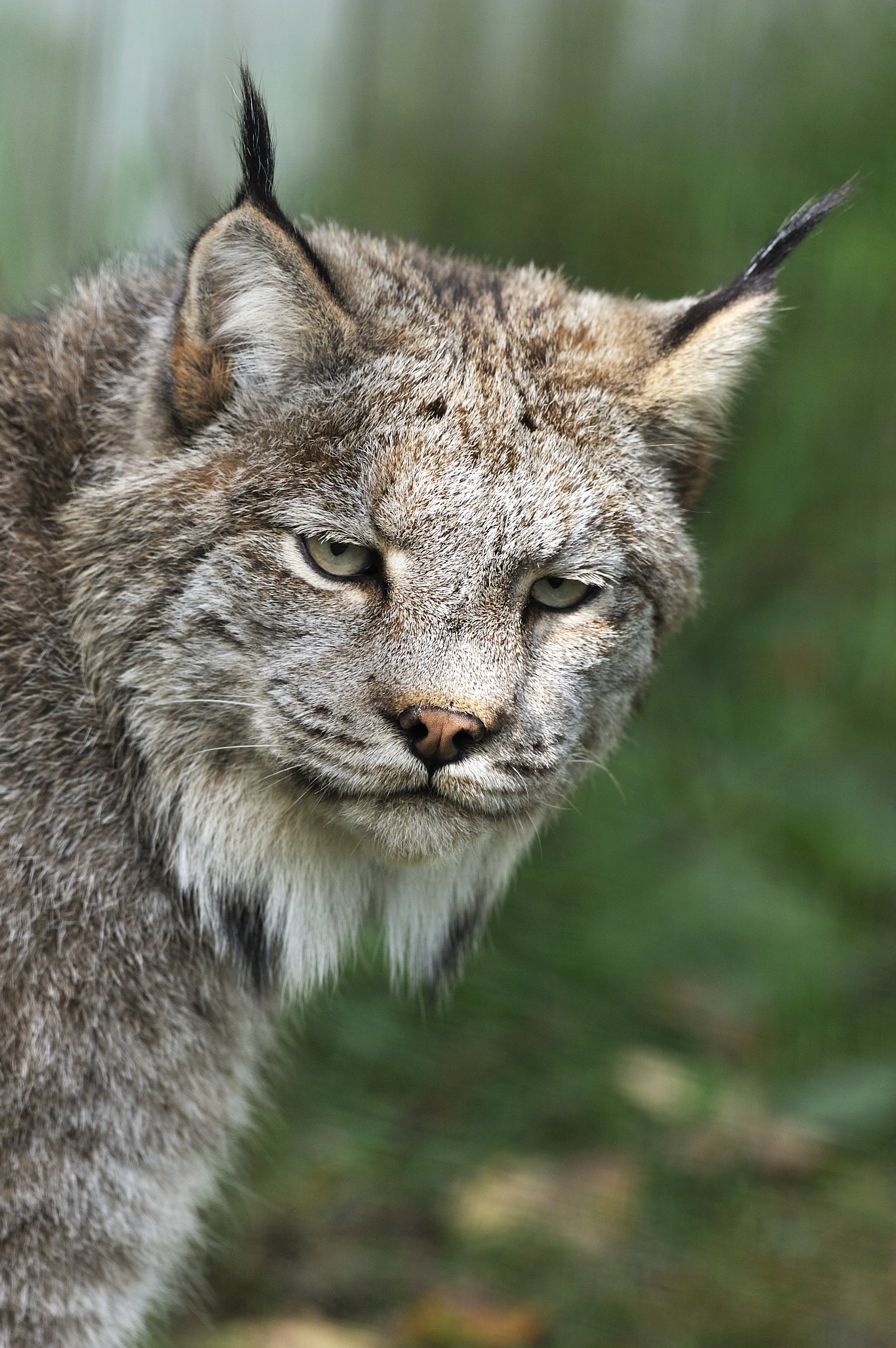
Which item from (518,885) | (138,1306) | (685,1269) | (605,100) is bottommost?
(685,1269)

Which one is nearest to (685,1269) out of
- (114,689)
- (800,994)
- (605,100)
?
(800,994)

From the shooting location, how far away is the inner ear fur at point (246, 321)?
2.71 metres

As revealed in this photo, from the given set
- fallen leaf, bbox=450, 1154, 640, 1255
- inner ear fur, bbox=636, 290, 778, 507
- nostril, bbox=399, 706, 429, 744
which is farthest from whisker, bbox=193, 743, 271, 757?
fallen leaf, bbox=450, 1154, 640, 1255

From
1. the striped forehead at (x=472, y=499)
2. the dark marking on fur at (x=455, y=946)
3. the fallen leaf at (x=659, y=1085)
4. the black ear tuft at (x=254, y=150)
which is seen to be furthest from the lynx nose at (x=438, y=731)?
the fallen leaf at (x=659, y=1085)

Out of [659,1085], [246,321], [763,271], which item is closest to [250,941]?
[246,321]

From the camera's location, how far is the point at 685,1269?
14.2 feet

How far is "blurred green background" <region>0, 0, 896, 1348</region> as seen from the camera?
432 centimetres

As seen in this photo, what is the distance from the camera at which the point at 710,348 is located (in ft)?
10.0

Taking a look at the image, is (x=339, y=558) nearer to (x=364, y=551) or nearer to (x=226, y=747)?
(x=364, y=551)

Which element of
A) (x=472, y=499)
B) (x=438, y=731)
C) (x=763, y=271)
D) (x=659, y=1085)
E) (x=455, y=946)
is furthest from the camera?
(x=659, y=1085)

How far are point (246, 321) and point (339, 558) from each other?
52 centimetres

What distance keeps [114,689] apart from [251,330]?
800 millimetres

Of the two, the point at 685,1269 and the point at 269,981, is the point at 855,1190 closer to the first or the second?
the point at 685,1269

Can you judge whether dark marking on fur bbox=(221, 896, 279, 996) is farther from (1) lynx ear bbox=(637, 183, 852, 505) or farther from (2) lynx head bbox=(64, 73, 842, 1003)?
(1) lynx ear bbox=(637, 183, 852, 505)
